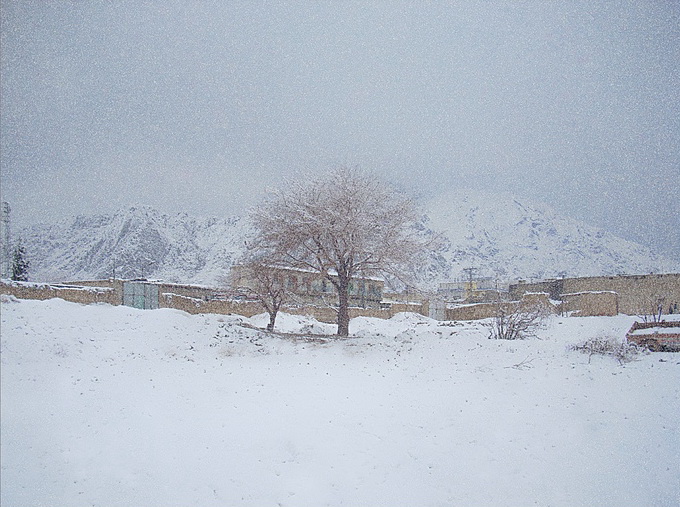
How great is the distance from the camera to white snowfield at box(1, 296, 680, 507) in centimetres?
260

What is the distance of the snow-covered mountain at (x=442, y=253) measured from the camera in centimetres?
284

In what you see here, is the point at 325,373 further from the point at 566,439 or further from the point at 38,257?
the point at 38,257

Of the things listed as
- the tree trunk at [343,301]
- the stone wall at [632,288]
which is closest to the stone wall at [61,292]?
the tree trunk at [343,301]

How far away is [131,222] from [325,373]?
216 centimetres

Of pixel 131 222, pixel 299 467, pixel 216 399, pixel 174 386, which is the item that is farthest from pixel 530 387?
pixel 131 222

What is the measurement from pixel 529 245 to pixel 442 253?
113cm

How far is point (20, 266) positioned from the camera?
8.37ft

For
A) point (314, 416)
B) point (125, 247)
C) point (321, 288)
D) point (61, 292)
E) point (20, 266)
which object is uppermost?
point (125, 247)

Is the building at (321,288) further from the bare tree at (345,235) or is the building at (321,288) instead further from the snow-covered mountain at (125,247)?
the snow-covered mountain at (125,247)

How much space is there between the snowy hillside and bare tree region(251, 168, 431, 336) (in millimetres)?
1164

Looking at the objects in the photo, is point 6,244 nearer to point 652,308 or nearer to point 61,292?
point 61,292

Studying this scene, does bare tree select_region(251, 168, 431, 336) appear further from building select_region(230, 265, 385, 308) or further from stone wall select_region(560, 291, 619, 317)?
stone wall select_region(560, 291, 619, 317)

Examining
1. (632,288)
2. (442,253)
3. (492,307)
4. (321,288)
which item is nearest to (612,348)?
(632,288)

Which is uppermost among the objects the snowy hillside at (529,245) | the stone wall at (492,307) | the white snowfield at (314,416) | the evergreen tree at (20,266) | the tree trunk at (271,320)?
the snowy hillside at (529,245)
